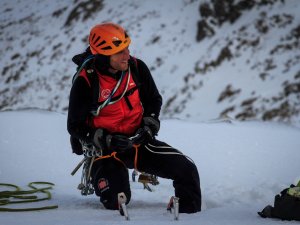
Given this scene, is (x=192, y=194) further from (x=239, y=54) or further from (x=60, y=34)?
(x=60, y=34)

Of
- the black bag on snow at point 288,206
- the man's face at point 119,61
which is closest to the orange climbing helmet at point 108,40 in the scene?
the man's face at point 119,61

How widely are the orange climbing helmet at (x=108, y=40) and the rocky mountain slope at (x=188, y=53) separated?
7520 mm

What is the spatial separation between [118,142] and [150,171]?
17.5 inches

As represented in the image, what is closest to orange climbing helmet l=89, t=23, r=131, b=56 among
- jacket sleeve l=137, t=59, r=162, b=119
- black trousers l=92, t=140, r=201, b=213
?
jacket sleeve l=137, t=59, r=162, b=119

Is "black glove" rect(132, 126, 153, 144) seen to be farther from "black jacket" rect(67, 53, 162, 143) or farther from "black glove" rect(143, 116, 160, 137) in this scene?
"black jacket" rect(67, 53, 162, 143)

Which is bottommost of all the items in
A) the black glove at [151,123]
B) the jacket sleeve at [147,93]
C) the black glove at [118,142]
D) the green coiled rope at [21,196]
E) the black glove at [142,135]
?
the green coiled rope at [21,196]

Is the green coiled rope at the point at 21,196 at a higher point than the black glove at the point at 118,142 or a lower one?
lower

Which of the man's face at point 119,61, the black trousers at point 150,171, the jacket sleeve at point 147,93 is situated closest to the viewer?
the black trousers at point 150,171

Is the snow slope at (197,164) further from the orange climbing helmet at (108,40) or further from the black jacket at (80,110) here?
the orange climbing helmet at (108,40)

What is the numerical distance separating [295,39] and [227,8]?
3.14 meters

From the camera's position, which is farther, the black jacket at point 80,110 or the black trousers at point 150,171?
the black jacket at point 80,110

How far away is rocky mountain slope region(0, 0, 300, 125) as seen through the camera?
39.5 ft

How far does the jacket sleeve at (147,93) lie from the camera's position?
410cm

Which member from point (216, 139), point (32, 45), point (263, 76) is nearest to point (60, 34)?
point (32, 45)
